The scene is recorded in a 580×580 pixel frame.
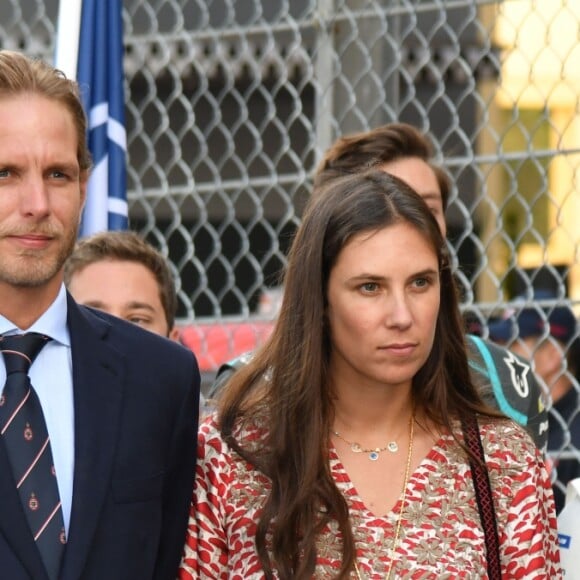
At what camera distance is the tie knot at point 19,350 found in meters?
2.73

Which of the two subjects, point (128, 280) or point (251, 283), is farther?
point (251, 283)

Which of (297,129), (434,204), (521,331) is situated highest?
(297,129)

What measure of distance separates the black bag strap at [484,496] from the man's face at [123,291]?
126 centimetres

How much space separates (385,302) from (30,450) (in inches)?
29.9

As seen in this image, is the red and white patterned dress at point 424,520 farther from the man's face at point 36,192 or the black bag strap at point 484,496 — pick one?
the man's face at point 36,192

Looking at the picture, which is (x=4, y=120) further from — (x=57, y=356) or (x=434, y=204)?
(x=434, y=204)

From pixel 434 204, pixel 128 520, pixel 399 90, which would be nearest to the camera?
pixel 128 520

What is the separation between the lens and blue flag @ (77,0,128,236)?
179 inches

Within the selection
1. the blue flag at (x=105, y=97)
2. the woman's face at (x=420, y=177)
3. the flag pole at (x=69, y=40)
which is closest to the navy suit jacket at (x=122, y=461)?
the woman's face at (x=420, y=177)

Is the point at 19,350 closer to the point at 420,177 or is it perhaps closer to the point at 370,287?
the point at 370,287

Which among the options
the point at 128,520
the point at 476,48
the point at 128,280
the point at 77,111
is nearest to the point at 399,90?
the point at 476,48

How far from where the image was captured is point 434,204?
3855 mm

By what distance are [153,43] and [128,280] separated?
61.6 inches

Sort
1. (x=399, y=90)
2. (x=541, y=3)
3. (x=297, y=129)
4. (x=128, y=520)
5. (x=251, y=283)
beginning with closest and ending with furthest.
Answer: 1. (x=128, y=520)
2. (x=541, y=3)
3. (x=399, y=90)
4. (x=297, y=129)
5. (x=251, y=283)
